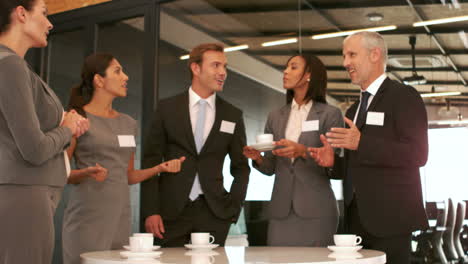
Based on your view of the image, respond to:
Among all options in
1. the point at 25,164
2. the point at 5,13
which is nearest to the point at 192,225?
the point at 25,164

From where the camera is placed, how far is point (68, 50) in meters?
5.57

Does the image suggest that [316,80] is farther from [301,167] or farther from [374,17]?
[374,17]

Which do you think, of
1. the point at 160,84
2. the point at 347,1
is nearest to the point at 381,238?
the point at 347,1

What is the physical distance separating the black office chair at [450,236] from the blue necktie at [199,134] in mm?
1680

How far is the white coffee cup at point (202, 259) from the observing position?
1.92 m

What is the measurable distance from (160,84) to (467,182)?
8.45ft

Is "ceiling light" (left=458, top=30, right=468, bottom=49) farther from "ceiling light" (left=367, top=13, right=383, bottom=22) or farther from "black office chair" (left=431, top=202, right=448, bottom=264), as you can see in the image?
"black office chair" (left=431, top=202, right=448, bottom=264)

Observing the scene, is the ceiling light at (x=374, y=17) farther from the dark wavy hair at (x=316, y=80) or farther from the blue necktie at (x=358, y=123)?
the blue necktie at (x=358, y=123)

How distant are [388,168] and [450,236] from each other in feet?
4.05

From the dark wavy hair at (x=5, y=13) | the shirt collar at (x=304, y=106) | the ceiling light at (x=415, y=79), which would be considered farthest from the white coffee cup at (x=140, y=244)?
the ceiling light at (x=415, y=79)

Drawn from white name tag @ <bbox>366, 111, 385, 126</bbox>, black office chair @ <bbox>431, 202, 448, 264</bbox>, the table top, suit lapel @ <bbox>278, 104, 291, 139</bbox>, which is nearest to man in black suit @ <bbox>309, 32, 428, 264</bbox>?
white name tag @ <bbox>366, 111, 385, 126</bbox>

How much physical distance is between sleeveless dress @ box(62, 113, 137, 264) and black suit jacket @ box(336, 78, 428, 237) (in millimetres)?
1378

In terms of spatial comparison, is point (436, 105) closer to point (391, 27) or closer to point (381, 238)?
point (391, 27)

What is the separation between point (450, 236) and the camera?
3.71 meters
